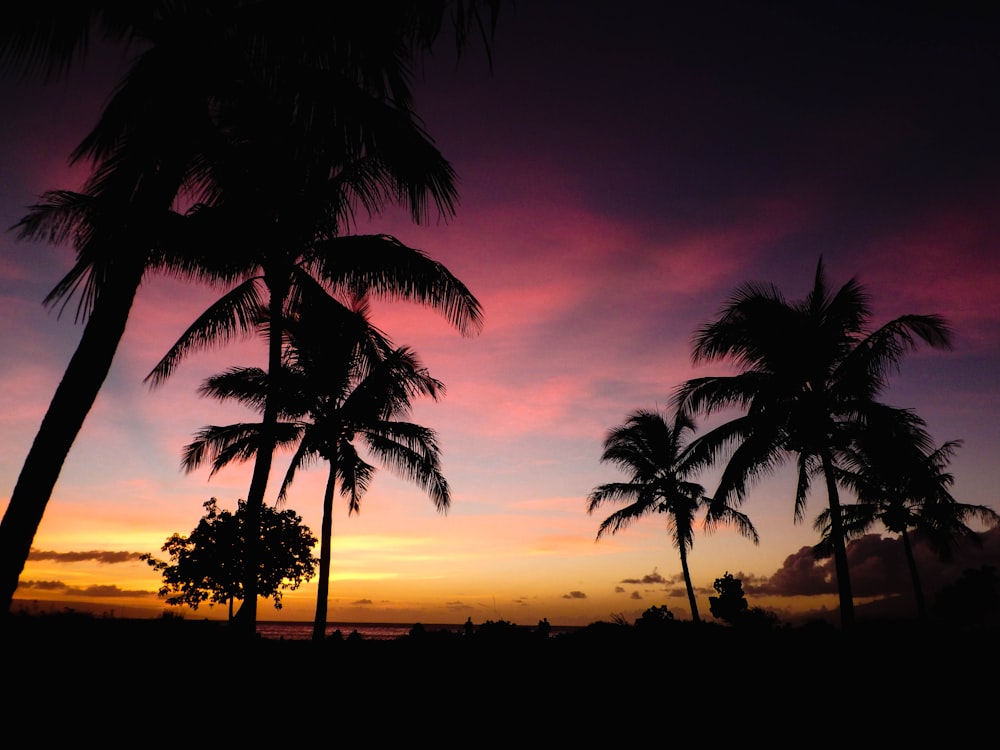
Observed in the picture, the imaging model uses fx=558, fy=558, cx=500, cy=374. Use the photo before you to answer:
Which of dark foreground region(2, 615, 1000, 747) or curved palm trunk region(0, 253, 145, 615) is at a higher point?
curved palm trunk region(0, 253, 145, 615)

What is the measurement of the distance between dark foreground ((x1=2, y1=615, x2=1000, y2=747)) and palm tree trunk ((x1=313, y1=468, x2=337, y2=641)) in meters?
7.05

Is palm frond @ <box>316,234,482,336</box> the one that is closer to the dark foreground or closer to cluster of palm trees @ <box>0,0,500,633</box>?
cluster of palm trees @ <box>0,0,500,633</box>

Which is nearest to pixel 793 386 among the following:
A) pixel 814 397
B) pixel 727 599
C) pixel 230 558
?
pixel 814 397

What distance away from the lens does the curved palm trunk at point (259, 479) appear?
28.3 feet

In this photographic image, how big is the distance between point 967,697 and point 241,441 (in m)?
14.3

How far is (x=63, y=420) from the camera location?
164 inches

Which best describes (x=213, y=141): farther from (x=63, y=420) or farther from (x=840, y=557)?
(x=840, y=557)

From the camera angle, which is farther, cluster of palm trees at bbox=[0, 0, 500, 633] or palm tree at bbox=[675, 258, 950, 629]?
palm tree at bbox=[675, 258, 950, 629]

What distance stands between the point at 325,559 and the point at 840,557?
1235cm

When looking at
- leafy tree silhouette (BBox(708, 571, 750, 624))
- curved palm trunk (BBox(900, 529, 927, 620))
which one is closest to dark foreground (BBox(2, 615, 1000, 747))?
leafy tree silhouette (BBox(708, 571, 750, 624))

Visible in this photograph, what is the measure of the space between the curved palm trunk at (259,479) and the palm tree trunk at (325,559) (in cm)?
516

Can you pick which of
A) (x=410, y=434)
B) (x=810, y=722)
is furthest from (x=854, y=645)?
(x=410, y=434)

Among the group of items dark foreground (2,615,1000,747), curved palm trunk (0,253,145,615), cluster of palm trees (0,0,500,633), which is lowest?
dark foreground (2,615,1000,747)

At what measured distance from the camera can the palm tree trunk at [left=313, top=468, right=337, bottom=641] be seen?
1419 cm
